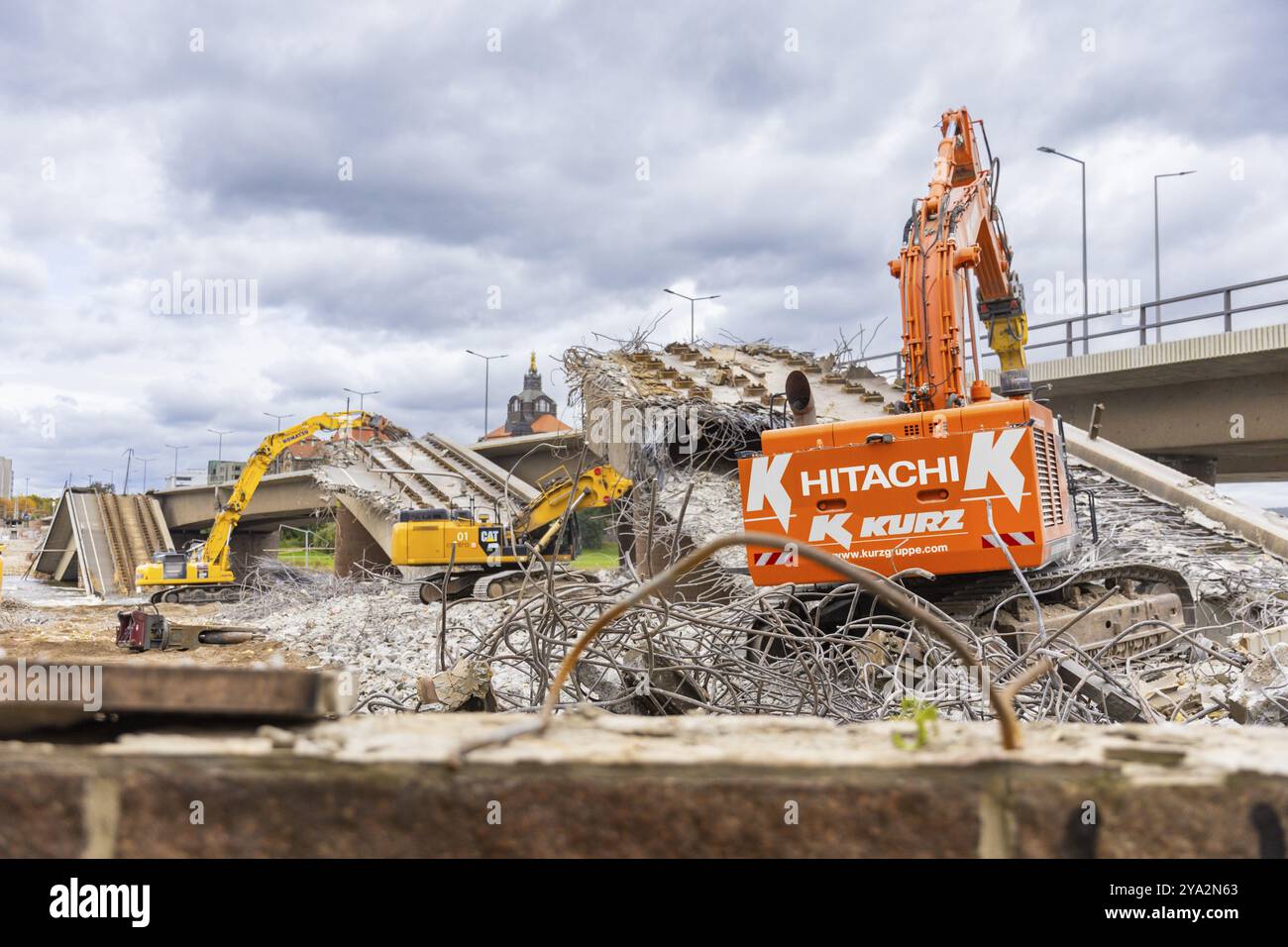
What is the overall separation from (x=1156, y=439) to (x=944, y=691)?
52.7 ft

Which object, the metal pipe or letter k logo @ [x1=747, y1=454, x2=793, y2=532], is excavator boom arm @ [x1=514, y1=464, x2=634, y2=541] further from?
letter k logo @ [x1=747, y1=454, x2=793, y2=532]

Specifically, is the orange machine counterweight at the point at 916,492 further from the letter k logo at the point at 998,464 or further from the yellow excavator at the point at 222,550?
the yellow excavator at the point at 222,550

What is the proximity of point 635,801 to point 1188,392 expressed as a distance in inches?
761

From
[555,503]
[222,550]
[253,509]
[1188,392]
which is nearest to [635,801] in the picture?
[555,503]

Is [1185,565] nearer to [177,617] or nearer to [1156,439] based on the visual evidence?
[1156,439]

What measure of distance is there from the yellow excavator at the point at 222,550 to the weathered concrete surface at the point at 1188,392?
1390 centimetres

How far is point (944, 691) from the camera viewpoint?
189 inches

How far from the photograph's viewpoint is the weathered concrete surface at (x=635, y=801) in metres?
1.32

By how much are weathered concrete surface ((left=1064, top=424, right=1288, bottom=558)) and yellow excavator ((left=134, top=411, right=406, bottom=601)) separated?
14.7 meters

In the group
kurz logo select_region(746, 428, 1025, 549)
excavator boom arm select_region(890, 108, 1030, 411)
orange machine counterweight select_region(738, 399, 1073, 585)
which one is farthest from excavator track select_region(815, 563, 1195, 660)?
excavator boom arm select_region(890, 108, 1030, 411)

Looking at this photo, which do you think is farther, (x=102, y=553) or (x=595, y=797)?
(x=102, y=553)

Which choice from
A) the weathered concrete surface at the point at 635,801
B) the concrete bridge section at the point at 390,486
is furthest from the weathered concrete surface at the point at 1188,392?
the weathered concrete surface at the point at 635,801
